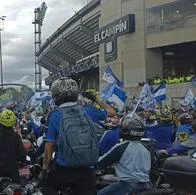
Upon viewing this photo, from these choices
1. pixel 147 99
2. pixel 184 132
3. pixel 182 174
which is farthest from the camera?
pixel 147 99

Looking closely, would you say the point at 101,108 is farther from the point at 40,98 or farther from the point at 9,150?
the point at 40,98

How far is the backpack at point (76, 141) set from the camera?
5.06 m

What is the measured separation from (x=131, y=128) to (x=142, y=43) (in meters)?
37.7

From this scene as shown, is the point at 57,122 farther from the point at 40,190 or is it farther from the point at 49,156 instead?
the point at 40,190

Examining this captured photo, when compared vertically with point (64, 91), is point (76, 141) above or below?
below

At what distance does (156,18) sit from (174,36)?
9.25 ft

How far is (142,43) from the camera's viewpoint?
4309cm

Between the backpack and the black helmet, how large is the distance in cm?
63

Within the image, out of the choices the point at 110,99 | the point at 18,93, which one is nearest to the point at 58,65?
the point at 18,93

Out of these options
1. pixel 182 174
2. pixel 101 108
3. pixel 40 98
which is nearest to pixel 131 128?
pixel 101 108

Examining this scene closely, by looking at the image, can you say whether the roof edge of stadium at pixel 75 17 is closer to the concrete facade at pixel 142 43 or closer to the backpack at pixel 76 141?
the concrete facade at pixel 142 43

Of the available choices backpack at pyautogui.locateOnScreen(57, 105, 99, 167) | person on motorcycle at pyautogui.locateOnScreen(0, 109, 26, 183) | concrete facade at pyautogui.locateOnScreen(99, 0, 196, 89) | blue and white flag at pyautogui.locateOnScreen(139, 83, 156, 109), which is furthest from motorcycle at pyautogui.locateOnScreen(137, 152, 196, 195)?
concrete facade at pyautogui.locateOnScreen(99, 0, 196, 89)

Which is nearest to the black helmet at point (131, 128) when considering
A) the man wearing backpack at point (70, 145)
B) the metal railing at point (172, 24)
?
the man wearing backpack at point (70, 145)

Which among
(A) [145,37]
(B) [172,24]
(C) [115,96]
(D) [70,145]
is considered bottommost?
(D) [70,145]
